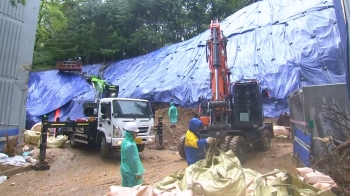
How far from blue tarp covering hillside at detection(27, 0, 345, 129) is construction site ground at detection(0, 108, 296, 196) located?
17.6 feet

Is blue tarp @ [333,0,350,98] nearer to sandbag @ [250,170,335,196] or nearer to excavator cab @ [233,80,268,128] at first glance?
sandbag @ [250,170,335,196]

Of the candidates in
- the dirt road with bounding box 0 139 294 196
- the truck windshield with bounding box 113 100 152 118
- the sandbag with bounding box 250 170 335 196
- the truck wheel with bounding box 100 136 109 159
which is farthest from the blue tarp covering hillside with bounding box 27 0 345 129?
the sandbag with bounding box 250 170 335 196

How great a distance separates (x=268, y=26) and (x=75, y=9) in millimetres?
21041

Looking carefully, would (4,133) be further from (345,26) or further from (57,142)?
(345,26)

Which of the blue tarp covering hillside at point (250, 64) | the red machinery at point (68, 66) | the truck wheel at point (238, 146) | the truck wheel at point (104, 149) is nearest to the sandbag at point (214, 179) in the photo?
the truck wheel at point (238, 146)

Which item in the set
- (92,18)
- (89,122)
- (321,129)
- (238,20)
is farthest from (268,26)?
(92,18)

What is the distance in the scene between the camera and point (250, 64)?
1888 centimetres

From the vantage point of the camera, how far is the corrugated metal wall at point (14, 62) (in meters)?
9.58

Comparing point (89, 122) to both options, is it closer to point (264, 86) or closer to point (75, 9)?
point (264, 86)

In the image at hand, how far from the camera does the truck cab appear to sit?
10.2 metres

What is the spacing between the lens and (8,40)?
32.0 ft

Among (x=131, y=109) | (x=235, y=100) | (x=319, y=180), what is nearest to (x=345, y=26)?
(x=319, y=180)

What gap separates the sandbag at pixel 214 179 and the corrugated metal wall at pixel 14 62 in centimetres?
795

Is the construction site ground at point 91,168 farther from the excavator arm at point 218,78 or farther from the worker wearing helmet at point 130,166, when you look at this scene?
the worker wearing helmet at point 130,166
